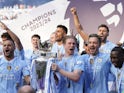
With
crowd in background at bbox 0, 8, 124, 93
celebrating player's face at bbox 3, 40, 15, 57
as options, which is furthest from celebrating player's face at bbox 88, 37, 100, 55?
celebrating player's face at bbox 3, 40, 15, 57

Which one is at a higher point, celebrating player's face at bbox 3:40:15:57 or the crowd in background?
celebrating player's face at bbox 3:40:15:57

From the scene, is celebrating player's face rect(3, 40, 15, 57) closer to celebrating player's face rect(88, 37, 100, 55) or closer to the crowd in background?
the crowd in background

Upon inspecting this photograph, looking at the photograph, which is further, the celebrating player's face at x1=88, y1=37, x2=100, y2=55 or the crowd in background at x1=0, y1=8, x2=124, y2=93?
the celebrating player's face at x1=88, y1=37, x2=100, y2=55

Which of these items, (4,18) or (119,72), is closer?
(119,72)

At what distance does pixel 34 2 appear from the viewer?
34.9ft

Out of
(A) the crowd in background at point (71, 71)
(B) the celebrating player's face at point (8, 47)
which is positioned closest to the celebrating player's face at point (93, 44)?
(A) the crowd in background at point (71, 71)

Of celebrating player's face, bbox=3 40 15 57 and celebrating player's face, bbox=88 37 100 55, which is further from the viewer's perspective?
celebrating player's face, bbox=88 37 100 55

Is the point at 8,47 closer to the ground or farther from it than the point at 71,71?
farther from it

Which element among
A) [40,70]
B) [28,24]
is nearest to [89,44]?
[40,70]

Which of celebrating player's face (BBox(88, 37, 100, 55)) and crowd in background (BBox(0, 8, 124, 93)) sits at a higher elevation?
celebrating player's face (BBox(88, 37, 100, 55))

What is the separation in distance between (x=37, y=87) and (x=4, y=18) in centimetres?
487

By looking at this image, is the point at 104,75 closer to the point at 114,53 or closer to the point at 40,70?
the point at 114,53

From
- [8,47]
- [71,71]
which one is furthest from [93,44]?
[8,47]

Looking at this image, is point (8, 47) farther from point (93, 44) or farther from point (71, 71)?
point (93, 44)
